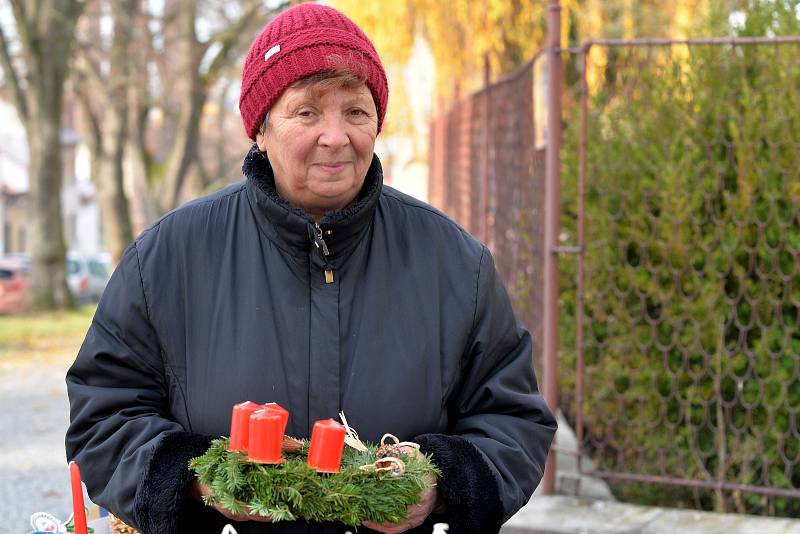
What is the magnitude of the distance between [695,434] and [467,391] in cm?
320

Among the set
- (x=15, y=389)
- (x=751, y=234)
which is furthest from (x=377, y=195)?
(x=15, y=389)

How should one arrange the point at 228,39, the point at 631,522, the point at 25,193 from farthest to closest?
the point at 25,193, the point at 228,39, the point at 631,522

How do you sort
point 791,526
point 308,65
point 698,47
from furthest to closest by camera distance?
point 698,47 → point 791,526 → point 308,65

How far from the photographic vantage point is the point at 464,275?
2.33 meters

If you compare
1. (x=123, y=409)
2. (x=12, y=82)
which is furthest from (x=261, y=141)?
(x=12, y=82)

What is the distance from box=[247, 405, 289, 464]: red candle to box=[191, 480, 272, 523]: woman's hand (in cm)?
11

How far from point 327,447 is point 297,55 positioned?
76 centimetres

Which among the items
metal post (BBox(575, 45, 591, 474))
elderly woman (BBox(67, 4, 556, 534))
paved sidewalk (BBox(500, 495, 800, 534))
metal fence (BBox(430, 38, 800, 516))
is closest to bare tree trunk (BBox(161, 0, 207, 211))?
metal fence (BBox(430, 38, 800, 516))

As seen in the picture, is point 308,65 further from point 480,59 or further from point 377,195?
point 480,59

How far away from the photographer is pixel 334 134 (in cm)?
220

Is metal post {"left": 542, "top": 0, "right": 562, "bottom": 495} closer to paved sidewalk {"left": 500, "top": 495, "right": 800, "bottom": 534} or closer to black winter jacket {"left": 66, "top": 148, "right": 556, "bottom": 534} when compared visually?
paved sidewalk {"left": 500, "top": 495, "right": 800, "bottom": 534}

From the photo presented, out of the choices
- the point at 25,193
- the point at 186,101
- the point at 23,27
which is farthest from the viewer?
the point at 25,193

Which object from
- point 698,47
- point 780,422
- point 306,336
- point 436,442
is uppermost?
point 698,47

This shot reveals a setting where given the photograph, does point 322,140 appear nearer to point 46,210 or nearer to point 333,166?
point 333,166
